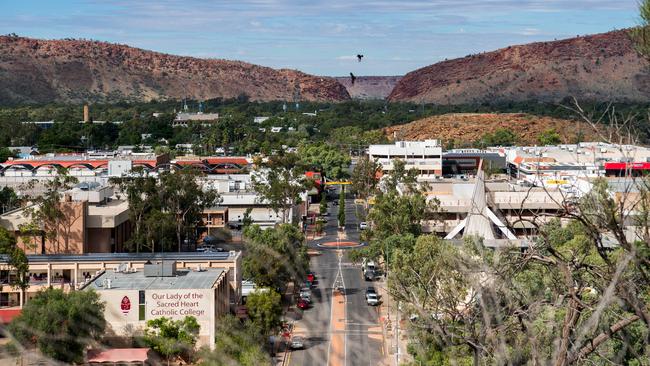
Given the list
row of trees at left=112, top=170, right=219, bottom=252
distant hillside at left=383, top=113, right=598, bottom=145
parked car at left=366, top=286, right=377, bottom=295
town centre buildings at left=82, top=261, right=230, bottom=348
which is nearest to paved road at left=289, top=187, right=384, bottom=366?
parked car at left=366, top=286, right=377, bottom=295

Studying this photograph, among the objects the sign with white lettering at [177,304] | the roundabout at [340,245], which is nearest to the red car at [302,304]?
the sign with white lettering at [177,304]

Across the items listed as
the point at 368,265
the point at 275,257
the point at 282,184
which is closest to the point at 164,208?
the point at 282,184

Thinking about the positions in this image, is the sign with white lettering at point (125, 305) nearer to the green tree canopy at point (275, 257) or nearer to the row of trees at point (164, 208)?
the green tree canopy at point (275, 257)

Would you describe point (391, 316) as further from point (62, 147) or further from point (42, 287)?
point (62, 147)

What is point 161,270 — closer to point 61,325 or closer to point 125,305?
point 125,305

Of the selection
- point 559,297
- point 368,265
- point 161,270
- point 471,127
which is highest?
point 559,297

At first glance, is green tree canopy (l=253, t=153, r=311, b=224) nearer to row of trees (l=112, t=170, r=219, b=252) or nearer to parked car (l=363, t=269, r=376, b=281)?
row of trees (l=112, t=170, r=219, b=252)

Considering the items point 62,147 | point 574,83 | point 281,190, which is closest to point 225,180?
point 281,190
